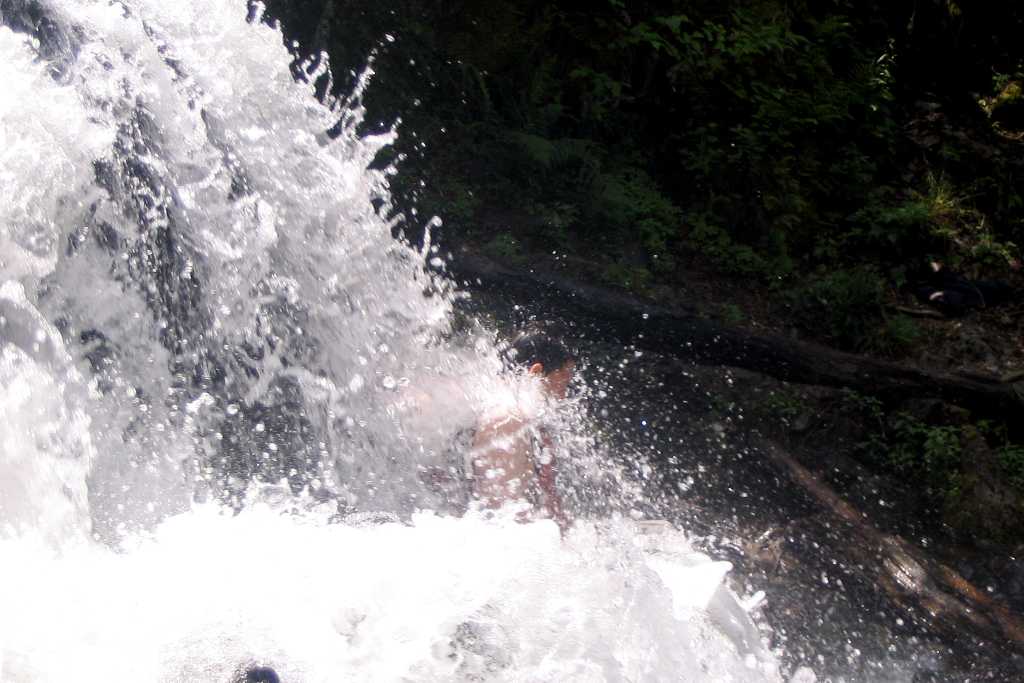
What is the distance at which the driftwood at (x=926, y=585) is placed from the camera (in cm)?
360

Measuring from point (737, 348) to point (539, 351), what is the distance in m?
1.19

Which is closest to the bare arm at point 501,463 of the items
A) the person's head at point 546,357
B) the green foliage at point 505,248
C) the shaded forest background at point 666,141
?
the person's head at point 546,357

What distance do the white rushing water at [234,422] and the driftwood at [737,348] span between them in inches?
61.8

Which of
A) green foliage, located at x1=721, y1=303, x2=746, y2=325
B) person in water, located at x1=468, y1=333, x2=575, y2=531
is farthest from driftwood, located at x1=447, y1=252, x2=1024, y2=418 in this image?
person in water, located at x1=468, y1=333, x2=575, y2=531

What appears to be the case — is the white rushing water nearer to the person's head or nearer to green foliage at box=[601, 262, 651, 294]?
the person's head

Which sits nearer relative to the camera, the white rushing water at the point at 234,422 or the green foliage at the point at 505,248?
the white rushing water at the point at 234,422

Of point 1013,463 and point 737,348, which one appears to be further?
point 737,348

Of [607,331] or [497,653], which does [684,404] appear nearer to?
[607,331]

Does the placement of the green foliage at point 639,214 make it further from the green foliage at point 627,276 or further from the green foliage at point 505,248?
the green foliage at point 505,248

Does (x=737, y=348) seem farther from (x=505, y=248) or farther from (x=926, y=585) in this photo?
(x=926, y=585)

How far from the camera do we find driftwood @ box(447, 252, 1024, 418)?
489cm

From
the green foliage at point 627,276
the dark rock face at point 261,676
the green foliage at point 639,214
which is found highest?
the green foliage at point 639,214

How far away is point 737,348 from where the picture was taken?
16.6ft

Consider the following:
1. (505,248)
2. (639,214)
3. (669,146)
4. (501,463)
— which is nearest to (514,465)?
(501,463)
